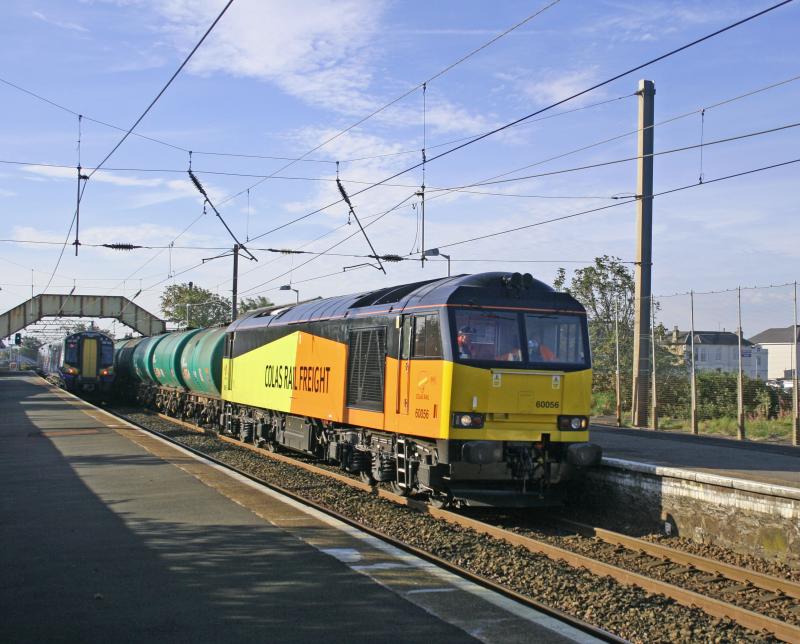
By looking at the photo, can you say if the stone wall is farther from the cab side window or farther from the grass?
the grass

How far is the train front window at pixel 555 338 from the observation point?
476 inches

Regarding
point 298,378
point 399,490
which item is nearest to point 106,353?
point 298,378

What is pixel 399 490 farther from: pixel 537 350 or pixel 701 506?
pixel 701 506

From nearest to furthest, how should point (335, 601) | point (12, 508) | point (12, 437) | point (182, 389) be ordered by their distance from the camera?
point (335, 601), point (12, 508), point (12, 437), point (182, 389)

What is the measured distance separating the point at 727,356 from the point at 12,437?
18.3m

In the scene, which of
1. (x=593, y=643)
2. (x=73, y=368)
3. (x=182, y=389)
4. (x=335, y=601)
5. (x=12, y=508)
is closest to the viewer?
(x=593, y=643)

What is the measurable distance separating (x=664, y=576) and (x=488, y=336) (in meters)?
4.07

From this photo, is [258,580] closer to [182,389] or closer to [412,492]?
[412,492]

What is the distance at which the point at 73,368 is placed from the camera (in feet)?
134

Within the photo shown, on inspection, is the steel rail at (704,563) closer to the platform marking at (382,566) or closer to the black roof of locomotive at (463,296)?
the black roof of locomotive at (463,296)

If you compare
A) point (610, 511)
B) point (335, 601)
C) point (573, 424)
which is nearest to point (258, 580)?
point (335, 601)

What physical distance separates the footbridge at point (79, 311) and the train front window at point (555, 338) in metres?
51.6

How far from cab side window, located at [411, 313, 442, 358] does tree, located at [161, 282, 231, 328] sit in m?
70.5

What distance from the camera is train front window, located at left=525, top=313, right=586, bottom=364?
12091 mm
